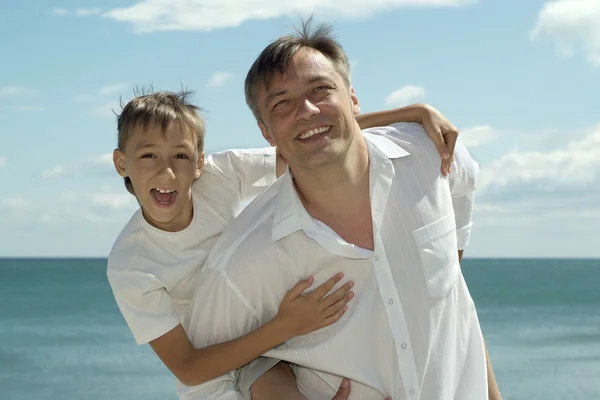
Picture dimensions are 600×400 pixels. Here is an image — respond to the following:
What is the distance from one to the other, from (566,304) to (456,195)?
31452mm

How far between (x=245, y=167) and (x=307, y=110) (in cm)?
62

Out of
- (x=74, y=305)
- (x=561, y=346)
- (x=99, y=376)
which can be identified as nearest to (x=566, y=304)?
(x=561, y=346)

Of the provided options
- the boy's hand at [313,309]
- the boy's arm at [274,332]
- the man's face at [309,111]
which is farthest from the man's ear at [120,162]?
the boy's hand at [313,309]

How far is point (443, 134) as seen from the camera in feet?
10.6

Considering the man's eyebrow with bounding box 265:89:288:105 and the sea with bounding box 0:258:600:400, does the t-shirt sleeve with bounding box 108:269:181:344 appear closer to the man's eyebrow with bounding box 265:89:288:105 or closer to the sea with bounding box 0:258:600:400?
the man's eyebrow with bounding box 265:89:288:105

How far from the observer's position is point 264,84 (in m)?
3.08

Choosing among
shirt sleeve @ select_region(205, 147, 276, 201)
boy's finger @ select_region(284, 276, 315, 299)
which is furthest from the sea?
boy's finger @ select_region(284, 276, 315, 299)

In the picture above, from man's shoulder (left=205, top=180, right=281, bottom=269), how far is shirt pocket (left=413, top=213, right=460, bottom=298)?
52 cm

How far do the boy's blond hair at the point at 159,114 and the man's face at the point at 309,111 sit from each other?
1.11ft

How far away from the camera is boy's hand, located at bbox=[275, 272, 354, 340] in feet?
9.60

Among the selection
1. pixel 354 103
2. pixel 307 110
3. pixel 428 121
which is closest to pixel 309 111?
pixel 307 110

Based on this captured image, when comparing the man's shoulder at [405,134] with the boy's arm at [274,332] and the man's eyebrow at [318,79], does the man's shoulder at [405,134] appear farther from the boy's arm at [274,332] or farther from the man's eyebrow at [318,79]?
the boy's arm at [274,332]

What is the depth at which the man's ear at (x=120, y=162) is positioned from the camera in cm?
339

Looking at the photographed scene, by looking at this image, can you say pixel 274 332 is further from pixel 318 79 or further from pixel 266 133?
pixel 318 79
